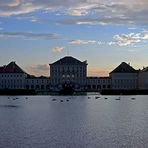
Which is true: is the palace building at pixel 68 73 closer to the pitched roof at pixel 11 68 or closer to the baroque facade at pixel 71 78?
the baroque facade at pixel 71 78

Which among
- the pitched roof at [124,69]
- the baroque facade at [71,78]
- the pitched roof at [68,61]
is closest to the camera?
the baroque facade at [71,78]

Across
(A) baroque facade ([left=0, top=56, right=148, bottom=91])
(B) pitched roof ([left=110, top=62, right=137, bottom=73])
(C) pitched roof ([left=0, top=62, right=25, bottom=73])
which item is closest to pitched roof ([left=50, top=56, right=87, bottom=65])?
(A) baroque facade ([left=0, top=56, right=148, bottom=91])

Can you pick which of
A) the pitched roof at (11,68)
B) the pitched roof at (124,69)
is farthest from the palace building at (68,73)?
the pitched roof at (11,68)

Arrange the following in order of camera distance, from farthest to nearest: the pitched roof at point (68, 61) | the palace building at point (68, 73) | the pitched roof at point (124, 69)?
the pitched roof at point (124, 69), the pitched roof at point (68, 61), the palace building at point (68, 73)

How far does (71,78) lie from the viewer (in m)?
134

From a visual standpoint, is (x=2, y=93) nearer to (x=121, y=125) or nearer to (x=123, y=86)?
(x=123, y=86)

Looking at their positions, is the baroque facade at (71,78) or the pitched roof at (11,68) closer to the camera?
the baroque facade at (71,78)

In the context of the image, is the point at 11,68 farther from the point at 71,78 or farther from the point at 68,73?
the point at 71,78

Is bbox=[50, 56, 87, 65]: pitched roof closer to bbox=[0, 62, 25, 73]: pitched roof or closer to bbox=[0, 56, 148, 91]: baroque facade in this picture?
bbox=[0, 56, 148, 91]: baroque facade

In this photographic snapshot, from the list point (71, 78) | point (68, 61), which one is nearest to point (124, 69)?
point (71, 78)

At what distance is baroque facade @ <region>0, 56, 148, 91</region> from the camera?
131 m

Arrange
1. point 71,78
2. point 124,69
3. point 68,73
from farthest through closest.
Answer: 1. point 71,78
2. point 124,69
3. point 68,73

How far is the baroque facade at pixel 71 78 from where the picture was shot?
13075 centimetres

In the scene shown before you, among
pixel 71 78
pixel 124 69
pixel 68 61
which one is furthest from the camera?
pixel 71 78
